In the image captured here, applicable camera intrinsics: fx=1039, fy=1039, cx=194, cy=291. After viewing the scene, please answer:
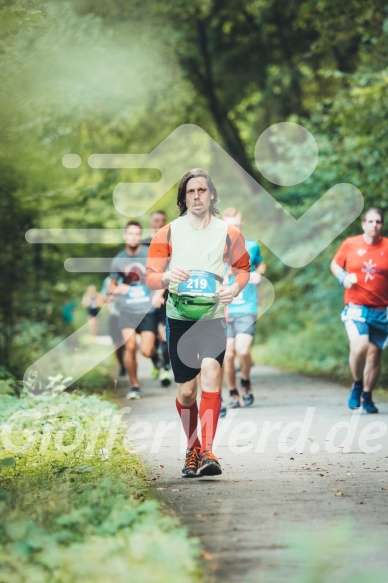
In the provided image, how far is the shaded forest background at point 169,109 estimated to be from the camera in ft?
50.1

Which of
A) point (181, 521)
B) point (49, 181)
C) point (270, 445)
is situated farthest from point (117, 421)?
point (49, 181)

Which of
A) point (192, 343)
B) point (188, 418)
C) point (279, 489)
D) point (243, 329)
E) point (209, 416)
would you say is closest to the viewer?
point (279, 489)

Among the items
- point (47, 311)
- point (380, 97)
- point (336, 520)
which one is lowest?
point (47, 311)

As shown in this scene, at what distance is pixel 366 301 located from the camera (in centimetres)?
1173

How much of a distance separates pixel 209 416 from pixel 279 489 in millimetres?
935

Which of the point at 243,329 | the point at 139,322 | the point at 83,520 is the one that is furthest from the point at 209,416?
the point at 139,322

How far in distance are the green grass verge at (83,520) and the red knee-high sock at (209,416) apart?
534mm

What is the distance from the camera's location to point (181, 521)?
5777 millimetres

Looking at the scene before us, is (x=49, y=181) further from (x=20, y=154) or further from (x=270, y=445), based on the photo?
(x=270, y=445)

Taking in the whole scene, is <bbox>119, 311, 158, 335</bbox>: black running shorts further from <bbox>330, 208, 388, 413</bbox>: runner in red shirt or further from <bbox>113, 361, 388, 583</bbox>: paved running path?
<bbox>330, 208, 388, 413</bbox>: runner in red shirt

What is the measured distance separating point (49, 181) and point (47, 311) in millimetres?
3293

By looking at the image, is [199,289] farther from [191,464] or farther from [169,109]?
[169,109]

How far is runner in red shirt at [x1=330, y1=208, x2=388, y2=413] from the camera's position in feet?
38.4

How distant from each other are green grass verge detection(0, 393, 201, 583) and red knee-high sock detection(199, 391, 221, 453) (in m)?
0.53
